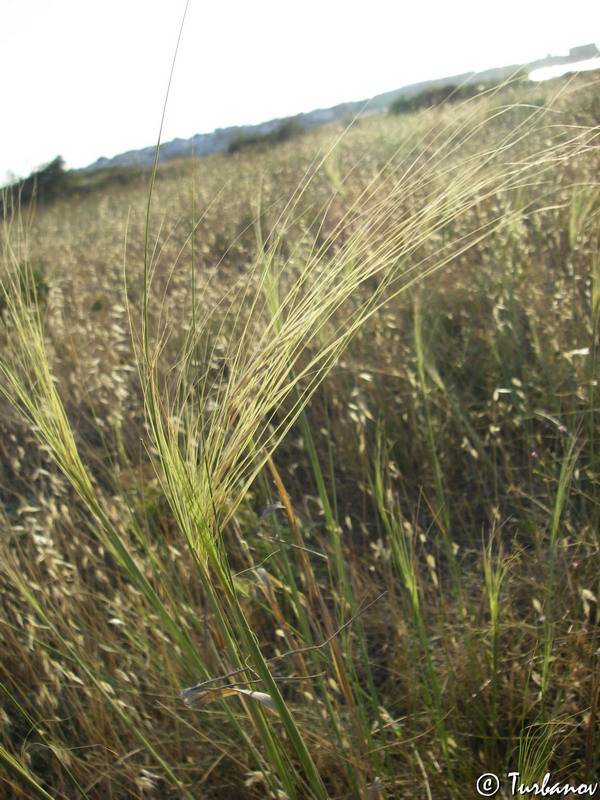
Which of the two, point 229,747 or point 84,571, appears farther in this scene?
point 84,571

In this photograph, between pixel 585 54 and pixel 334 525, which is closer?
pixel 334 525

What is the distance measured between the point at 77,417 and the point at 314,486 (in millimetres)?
1178

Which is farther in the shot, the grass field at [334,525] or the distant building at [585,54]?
the distant building at [585,54]

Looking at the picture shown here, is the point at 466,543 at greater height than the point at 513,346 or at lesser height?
lesser

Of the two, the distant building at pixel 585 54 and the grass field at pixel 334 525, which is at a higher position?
the distant building at pixel 585 54

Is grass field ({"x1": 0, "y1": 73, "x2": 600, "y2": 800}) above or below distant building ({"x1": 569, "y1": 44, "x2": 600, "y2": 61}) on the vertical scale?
below

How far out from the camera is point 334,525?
108cm

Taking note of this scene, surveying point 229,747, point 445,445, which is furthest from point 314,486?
point 229,747

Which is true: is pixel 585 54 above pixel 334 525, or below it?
above

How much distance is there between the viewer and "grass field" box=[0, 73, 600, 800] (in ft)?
2.03

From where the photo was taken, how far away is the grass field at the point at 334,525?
62cm

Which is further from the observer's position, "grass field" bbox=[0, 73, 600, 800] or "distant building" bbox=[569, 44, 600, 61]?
"distant building" bbox=[569, 44, 600, 61]

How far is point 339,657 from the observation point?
90 cm

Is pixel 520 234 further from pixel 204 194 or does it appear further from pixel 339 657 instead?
pixel 204 194
